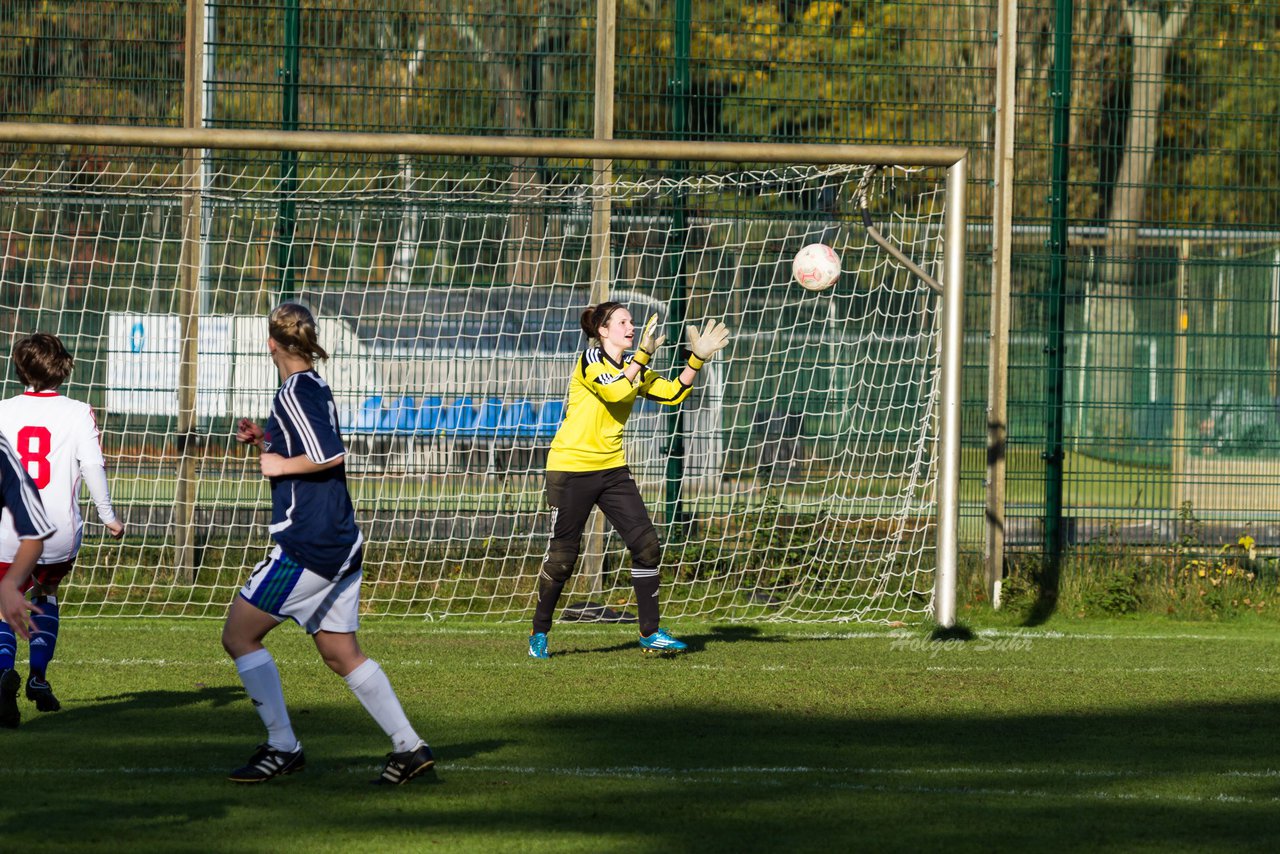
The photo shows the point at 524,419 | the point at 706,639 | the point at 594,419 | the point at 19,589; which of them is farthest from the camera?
the point at 524,419

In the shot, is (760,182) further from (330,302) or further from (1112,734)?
(1112,734)

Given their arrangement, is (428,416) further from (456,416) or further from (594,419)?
(594,419)

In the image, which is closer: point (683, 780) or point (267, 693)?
point (267, 693)

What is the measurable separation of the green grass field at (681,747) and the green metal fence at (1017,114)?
2166 millimetres

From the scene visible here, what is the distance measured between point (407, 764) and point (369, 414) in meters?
6.11

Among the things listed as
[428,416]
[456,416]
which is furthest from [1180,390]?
[428,416]

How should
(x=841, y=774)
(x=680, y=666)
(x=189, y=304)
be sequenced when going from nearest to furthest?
(x=841, y=774) < (x=680, y=666) < (x=189, y=304)

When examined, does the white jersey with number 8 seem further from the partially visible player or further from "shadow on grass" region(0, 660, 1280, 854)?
"shadow on grass" region(0, 660, 1280, 854)

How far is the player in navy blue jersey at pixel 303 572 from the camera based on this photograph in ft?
18.5

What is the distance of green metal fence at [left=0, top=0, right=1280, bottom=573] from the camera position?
38.8 ft

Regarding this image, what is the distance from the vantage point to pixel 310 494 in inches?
223

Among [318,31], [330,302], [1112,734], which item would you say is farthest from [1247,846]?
[318,31]

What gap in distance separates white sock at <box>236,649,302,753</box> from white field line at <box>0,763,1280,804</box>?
1.16 ft

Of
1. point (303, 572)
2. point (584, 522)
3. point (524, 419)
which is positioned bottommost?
point (584, 522)
